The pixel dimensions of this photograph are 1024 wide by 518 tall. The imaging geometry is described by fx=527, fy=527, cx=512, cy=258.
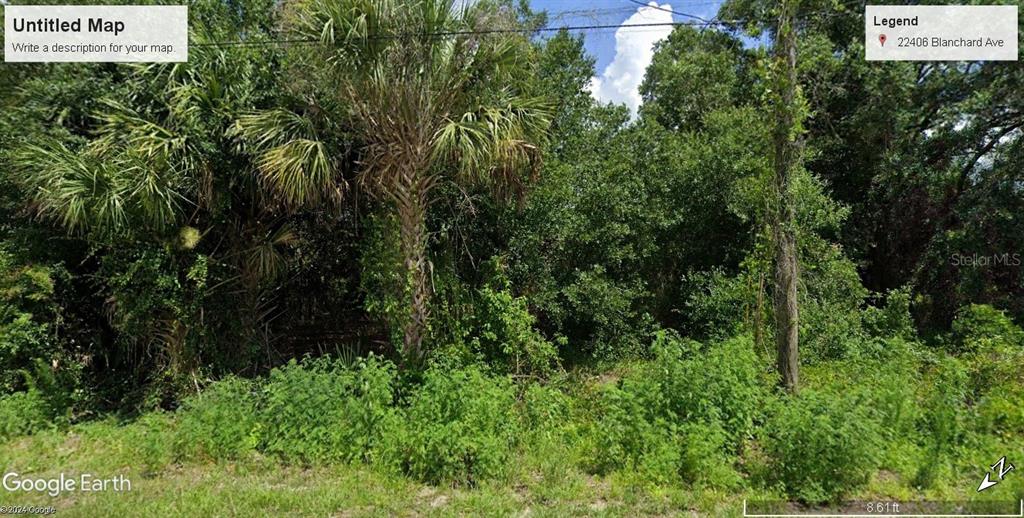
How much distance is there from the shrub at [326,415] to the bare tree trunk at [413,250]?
0.78 meters

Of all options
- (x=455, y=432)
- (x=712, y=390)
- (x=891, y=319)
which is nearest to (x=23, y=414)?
(x=455, y=432)

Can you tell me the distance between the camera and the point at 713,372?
4.83 m

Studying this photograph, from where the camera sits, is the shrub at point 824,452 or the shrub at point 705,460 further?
the shrub at point 705,460

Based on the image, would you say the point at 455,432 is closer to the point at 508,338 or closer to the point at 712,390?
the point at 508,338

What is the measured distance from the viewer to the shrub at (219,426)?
4879 millimetres

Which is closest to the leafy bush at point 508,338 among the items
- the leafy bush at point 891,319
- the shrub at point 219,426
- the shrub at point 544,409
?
the shrub at point 544,409

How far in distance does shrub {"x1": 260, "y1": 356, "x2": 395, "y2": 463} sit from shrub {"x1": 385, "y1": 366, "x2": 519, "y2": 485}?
263mm

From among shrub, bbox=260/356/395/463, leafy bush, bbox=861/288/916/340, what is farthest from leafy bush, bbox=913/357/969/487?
shrub, bbox=260/356/395/463

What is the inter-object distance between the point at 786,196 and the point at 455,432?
399 centimetres

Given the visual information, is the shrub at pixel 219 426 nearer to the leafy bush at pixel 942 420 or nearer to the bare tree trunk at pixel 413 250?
the bare tree trunk at pixel 413 250

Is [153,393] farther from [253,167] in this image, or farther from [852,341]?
[852,341]

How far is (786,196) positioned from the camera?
5.36 meters

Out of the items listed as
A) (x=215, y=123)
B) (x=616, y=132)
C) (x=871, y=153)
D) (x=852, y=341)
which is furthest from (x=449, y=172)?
(x=871, y=153)

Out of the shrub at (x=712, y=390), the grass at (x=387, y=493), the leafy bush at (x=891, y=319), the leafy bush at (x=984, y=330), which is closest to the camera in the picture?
the grass at (x=387, y=493)
